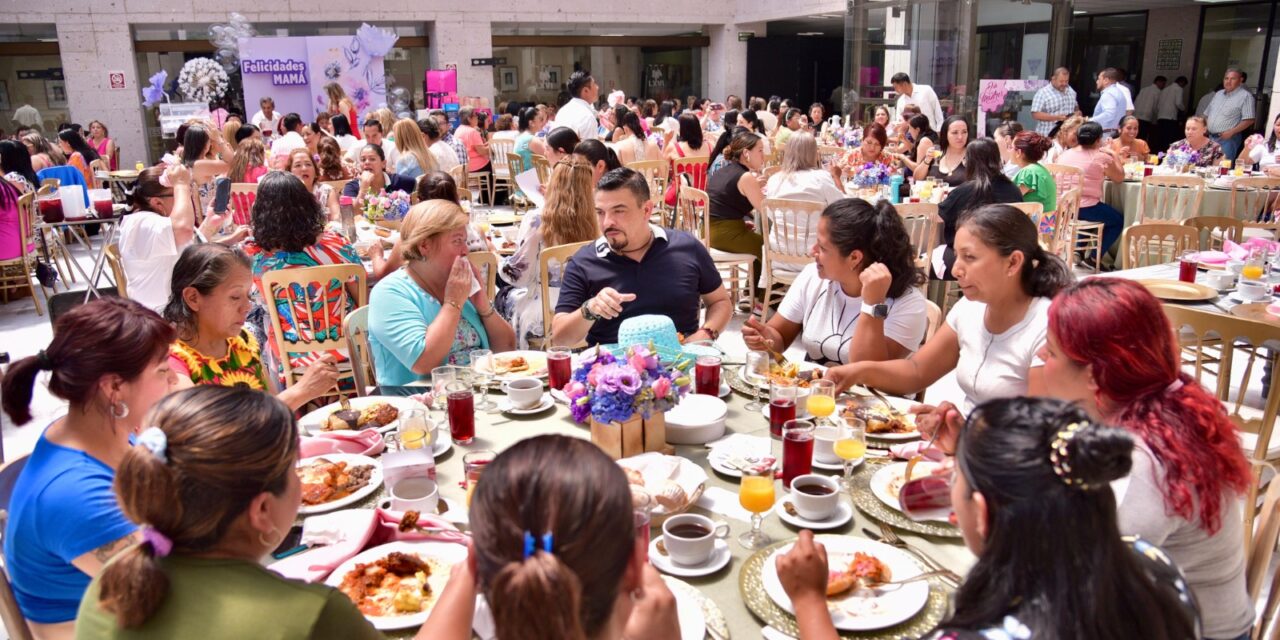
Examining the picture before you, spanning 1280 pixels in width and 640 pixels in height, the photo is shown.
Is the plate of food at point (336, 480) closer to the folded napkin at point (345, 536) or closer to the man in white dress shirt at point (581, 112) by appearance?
the folded napkin at point (345, 536)

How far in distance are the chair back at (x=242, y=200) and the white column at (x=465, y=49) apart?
34.0 ft

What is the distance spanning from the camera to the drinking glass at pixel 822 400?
222cm

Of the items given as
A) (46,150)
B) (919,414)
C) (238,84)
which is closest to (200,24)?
(238,84)

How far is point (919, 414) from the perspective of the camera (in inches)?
84.9

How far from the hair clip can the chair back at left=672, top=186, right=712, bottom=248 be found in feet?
15.9

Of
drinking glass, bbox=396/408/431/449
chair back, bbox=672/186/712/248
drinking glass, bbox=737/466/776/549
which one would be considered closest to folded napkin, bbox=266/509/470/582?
drinking glass, bbox=396/408/431/449

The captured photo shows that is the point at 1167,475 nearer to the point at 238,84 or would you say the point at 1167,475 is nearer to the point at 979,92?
the point at 979,92

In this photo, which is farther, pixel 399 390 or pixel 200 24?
pixel 200 24

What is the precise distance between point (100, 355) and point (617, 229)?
73.2 inches

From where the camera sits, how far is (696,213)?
6512 mm

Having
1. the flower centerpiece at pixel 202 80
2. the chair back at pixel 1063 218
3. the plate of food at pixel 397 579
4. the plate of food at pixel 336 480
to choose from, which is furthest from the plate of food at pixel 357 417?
the flower centerpiece at pixel 202 80

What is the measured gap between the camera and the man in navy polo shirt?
127 inches

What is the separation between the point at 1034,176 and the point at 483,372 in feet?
14.7

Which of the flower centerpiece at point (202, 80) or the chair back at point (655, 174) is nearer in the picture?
the chair back at point (655, 174)
